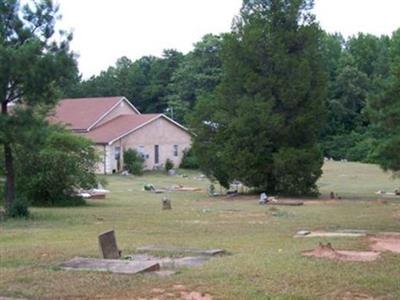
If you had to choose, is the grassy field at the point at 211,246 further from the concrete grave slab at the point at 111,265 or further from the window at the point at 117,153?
the window at the point at 117,153

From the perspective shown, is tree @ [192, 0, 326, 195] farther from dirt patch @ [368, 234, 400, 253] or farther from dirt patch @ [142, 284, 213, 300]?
dirt patch @ [142, 284, 213, 300]

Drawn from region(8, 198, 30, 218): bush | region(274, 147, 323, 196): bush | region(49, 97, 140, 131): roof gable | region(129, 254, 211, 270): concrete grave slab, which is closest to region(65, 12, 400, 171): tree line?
region(49, 97, 140, 131): roof gable

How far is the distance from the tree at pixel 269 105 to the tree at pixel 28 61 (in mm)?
17157

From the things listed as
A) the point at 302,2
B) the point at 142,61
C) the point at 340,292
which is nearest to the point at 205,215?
the point at 340,292

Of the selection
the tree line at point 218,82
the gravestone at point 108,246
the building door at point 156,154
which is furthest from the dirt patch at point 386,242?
the tree line at point 218,82

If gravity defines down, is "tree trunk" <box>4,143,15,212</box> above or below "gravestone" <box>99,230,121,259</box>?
above

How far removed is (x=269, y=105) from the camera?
3894cm

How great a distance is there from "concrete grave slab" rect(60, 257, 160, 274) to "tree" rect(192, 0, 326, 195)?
26.8 m

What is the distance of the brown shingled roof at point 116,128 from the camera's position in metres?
58.3

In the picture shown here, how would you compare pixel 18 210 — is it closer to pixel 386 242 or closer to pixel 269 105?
pixel 386 242

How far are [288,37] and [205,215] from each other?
17.7 metres

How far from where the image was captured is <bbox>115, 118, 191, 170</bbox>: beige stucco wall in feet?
199

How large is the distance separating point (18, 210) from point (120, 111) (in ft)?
143

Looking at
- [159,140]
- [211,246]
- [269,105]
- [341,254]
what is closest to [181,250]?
[211,246]
